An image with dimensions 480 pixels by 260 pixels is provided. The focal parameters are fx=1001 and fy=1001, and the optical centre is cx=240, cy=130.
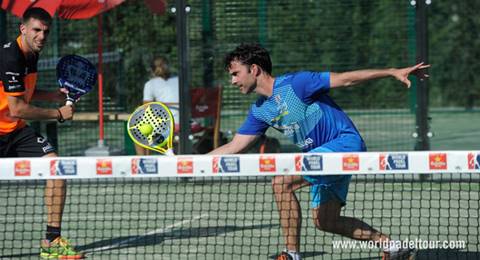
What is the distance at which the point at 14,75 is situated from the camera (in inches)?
273

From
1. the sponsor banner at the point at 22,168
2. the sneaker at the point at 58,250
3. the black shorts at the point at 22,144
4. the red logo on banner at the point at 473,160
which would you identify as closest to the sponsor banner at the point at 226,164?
the sponsor banner at the point at 22,168

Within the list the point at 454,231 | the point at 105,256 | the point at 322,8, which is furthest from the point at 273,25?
the point at 105,256

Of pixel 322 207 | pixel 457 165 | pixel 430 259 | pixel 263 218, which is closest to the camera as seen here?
pixel 457 165

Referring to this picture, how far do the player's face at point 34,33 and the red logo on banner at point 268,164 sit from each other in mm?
2160

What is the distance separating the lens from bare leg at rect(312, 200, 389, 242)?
6180mm

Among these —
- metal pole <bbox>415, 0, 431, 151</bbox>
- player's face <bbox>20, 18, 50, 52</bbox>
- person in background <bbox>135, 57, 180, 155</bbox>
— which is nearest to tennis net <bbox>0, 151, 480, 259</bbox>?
metal pole <bbox>415, 0, 431, 151</bbox>

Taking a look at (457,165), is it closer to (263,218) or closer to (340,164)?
(340,164)

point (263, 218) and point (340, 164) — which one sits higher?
point (340, 164)

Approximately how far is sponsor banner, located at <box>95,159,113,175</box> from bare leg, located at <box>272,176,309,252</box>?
105 cm

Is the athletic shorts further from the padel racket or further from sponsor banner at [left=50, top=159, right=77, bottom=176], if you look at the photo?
the padel racket

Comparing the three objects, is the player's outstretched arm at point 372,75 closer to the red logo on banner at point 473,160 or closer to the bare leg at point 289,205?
the red logo on banner at point 473,160

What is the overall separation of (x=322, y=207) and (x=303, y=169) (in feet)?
1.84

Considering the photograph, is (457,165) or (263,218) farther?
(263,218)

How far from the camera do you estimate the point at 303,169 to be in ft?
18.8
